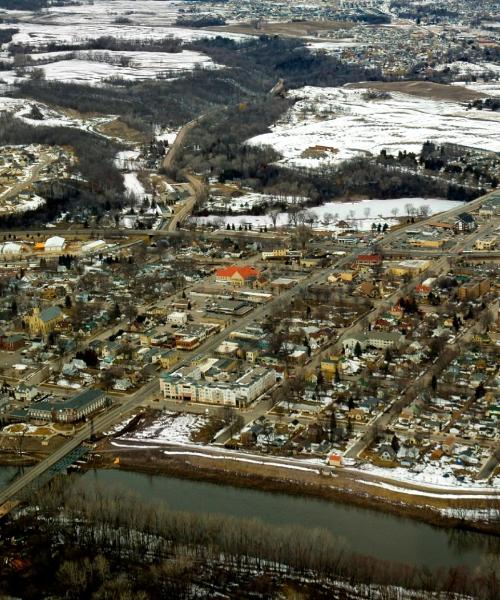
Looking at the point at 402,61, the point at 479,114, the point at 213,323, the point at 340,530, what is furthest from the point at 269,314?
the point at 402,61

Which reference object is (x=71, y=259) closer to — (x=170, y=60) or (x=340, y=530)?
(x=340, y=530)

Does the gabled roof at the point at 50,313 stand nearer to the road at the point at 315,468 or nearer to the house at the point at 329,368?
the road at the point at 315,468

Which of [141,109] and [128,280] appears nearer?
[128,280]

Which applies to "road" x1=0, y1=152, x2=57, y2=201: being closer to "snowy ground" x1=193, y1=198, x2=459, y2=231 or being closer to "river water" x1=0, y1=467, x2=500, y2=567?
"snowy ground" x1=193, y1=198, x2=459, y2=231

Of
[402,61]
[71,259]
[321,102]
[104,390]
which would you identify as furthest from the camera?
[402,61]

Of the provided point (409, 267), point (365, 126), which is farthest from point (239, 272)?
point (365, 126)

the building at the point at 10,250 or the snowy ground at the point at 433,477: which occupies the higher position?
the snowy ground at the point at 433,477

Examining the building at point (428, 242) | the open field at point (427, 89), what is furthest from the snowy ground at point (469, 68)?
the building at point (428, 242)
